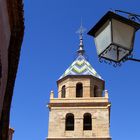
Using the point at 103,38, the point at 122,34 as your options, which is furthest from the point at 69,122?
the point at 122,34

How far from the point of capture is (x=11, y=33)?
8461mm

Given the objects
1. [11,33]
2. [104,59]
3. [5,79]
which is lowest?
→ [104,59]

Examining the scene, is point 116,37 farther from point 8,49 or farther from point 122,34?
point 8,49

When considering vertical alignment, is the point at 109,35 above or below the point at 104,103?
below

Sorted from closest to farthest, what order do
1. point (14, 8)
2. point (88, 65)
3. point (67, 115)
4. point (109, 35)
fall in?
point (109, 35)
point (14, 8)
point (67, 115)
point (88, 65)

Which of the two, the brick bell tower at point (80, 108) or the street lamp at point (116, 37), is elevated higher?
the brick bell tower at point (80, 108)

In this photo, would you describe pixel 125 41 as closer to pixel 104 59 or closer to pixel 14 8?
pixel 104 59

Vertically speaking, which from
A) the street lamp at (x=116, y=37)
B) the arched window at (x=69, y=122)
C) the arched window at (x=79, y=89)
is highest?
the arched window at (x=79, y=89)

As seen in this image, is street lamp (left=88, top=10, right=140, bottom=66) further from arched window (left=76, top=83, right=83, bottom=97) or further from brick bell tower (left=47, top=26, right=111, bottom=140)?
arched window (left=76, top=83, right=83, bottom=97)

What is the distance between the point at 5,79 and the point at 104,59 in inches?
153

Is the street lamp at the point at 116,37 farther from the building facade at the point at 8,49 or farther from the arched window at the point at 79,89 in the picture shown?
the arched window at the point at 79,89

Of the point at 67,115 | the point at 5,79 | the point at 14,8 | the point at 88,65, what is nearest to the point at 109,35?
the point at 14,8

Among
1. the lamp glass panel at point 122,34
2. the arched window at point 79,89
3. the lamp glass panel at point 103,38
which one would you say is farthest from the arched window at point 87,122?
the lamp glass panel at point 122,34

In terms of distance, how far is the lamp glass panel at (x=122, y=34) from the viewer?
4594 millimetres
